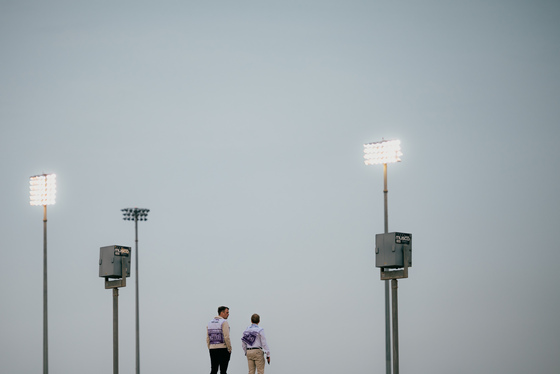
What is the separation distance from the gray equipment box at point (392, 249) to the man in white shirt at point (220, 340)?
3612mm

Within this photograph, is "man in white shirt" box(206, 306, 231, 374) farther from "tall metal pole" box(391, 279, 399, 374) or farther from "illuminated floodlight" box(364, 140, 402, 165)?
"illuminated floodlight" box(364, 140, 402, 165)

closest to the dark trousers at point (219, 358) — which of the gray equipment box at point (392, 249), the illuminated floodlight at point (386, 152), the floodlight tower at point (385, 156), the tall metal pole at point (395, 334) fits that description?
the tall metal pole at point (395, 334)

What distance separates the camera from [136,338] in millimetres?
57188

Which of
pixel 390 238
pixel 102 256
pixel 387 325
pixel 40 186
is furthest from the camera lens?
pixel 40 186

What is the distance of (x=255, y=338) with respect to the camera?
2045 cm

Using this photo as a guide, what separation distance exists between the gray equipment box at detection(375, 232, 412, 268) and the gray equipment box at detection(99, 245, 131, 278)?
6322 mm

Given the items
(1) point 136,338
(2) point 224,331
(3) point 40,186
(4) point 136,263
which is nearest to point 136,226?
(4) point 136,263

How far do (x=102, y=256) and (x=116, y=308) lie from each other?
161cm

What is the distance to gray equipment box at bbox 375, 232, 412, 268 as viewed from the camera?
66.4 ft

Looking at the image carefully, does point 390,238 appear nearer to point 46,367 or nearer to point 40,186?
point 46,367

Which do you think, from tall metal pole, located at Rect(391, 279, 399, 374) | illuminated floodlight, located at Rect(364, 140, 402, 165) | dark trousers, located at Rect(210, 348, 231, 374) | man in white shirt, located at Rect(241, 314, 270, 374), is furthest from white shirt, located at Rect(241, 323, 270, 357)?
illuminated floodlight, located at Rect(364, 140, 402, 165)

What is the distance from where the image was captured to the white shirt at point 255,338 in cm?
2041

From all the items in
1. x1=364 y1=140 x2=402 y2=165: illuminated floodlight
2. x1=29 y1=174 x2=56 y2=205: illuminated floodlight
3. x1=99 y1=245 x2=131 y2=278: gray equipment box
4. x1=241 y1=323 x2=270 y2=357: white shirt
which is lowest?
x1=241 y1=323 x2=270 y2=357: white shirt

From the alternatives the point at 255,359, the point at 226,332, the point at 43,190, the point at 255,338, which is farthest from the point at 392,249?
the point at 43,190
